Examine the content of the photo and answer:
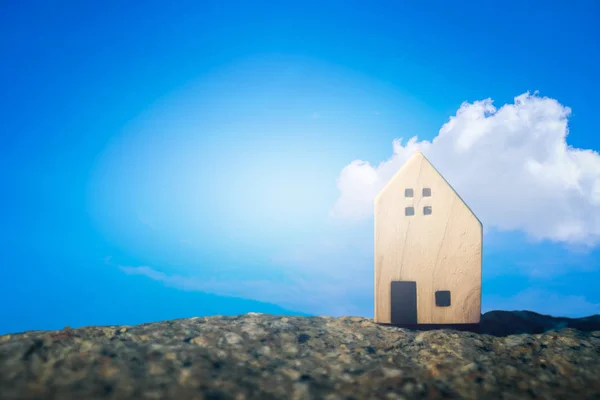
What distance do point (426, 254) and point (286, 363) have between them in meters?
3.06

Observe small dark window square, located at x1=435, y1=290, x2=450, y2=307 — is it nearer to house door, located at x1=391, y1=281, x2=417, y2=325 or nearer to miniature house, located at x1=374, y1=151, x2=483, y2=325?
miniature house, located at x1=374, y1=151, x2=483, y2=325

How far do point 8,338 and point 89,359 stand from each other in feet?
4.80

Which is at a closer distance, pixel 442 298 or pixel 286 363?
pixel 286 363

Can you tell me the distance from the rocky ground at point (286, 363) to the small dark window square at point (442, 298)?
93 centimetres

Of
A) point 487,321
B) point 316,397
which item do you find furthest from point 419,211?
point 316,397

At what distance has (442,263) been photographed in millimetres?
5543

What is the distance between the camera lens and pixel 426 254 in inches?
219

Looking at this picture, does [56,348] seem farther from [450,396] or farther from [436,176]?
[436,176]

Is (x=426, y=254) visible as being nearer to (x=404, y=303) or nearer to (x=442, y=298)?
(x=442, y=298)

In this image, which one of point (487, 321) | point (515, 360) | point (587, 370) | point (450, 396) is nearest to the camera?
point (450, 396)

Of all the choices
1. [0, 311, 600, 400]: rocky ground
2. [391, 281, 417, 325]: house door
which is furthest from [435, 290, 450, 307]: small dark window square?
[0, 311, 600, 400]: rocky ground

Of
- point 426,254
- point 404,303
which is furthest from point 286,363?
point 426,254

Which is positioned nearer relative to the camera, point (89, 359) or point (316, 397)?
point (316, 397)

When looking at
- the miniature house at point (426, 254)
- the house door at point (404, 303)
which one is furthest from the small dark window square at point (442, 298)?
the house door at point (404, 303)
